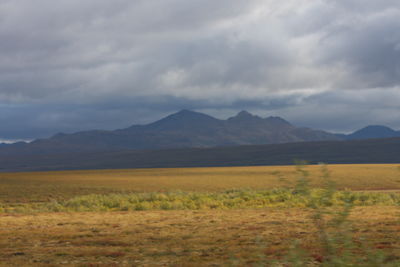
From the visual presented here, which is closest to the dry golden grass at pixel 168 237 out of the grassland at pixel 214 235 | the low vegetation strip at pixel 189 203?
the grassland at pixel 214 235

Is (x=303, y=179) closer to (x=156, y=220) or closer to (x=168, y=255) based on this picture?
(x=168, y=255)

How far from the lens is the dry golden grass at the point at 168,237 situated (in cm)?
1354

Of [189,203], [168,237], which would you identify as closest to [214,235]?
[168,237]

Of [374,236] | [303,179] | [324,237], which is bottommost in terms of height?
[374,236]

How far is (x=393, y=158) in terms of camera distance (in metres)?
182

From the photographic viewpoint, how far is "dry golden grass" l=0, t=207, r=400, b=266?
13.5m

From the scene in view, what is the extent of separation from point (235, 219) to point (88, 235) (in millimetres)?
6494

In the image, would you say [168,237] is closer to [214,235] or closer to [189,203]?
[214,235]

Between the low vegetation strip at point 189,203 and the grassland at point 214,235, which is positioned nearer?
the grassland at point 214,235

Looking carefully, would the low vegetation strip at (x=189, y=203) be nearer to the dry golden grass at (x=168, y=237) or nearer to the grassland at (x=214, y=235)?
the grassland at (x=214, y=235)

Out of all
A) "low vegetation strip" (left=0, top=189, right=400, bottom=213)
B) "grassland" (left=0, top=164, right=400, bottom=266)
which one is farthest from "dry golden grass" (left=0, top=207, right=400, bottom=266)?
"low vegetation strip" (left=0, top=189, right=400, bottom=213)

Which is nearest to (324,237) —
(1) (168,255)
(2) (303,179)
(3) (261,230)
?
(2) (303,179)

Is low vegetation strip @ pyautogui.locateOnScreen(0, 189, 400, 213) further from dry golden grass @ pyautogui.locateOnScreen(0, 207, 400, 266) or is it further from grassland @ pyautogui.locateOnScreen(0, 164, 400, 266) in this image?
dry golden grass @ pyautogui.locateOnScreen(0, 207, 400, 266)

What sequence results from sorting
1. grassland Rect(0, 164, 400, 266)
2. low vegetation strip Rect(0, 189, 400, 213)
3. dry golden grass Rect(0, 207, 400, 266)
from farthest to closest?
low vegetation strip Rect(0, 189, 400, 213) < dry golden grass Rect(0, 207, 400, 266) < grassland Rect(0, 164, 400, 266)
